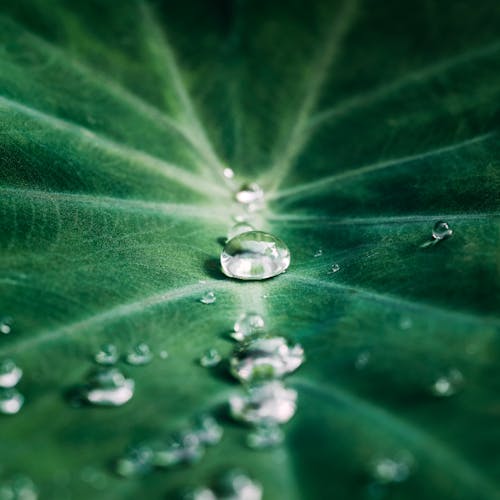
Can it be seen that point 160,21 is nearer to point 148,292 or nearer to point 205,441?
point 148,292

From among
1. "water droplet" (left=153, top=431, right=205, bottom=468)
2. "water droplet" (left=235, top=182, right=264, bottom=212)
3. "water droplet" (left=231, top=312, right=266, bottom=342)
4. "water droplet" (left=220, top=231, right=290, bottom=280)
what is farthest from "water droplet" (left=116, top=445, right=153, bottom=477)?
"water droplet" (left=235, top=182, right=264, bottom=212)

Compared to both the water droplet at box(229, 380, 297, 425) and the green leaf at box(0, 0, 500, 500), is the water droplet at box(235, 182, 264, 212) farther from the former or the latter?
the water droplet at box(229, 380, 297, 425)

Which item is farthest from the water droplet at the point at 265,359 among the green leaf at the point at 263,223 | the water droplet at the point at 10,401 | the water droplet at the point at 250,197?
the water droplet at the point at 250,197

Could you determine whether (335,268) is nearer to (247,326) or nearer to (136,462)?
(247,326)

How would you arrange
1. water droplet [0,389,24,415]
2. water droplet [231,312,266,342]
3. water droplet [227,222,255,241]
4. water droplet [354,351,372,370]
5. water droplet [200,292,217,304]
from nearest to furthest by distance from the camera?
water droplet [0,389,24,415]
water droplet [354,351,372,370]
water droplet [231,312,266,342]
water droplet [200,292,217,304]
water droplet [227,222,255,241]

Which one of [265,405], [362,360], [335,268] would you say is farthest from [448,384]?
[335,268]

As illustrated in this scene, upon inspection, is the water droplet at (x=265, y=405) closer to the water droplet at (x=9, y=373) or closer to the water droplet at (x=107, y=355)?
the water droplet at (x=107, y=355)

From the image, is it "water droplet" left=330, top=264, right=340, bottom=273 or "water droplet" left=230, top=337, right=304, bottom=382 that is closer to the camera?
"water droplet" left=230, top=337, right=304, bottom=382
